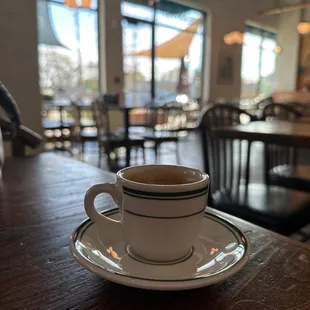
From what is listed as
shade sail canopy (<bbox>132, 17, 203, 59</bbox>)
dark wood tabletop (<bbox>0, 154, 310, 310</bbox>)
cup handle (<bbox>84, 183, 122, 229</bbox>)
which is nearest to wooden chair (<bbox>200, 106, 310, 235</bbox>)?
dark wood tabletop (<bbox>0, 154, 310, 310</bbox>)

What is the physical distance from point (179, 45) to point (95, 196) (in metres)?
7.59

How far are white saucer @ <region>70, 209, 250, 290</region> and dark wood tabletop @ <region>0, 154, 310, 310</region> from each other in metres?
0.02

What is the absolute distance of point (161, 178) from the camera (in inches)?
19.5

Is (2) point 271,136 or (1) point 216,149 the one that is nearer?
(2) point 271,136

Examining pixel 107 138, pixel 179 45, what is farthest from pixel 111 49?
pixel 107 138

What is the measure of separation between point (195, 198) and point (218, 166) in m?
1.24

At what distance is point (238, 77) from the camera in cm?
868

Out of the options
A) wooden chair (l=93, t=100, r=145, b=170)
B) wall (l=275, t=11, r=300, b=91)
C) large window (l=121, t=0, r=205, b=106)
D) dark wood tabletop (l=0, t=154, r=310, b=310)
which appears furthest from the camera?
wall (l=275, t=11, r=300, b=91)

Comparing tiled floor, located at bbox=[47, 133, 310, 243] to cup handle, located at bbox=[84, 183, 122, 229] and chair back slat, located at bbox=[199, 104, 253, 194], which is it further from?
cup handle, located at bbox=[84, 183, 122, 229]

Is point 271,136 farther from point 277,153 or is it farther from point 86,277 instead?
point 86,277

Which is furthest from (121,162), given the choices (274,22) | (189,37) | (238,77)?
(274,22)

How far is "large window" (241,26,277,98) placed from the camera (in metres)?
9.31

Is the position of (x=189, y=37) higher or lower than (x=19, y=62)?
higher

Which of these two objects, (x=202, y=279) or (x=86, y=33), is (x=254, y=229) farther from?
(x=86, y=33)
